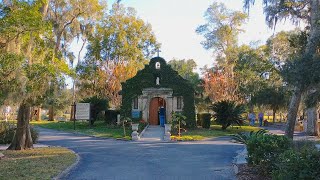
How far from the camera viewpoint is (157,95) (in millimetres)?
29625

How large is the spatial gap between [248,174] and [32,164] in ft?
21.0

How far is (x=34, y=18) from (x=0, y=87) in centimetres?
253

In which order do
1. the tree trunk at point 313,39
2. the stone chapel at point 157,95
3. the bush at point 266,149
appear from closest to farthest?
the bush at point 266,149 → the tree trunk at point 313,39 → the stone chapel at point 157,95

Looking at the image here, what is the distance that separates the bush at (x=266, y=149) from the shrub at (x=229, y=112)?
59.8ft

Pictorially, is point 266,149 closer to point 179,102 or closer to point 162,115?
point 162,115

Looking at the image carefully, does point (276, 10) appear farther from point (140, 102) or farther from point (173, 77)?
point (140, 102)

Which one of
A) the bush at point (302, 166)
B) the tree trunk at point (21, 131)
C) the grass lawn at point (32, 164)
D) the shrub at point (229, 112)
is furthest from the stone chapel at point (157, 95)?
the bush at point (302, 166)

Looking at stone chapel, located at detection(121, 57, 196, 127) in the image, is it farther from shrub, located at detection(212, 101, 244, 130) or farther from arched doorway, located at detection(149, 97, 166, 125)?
shrub, located at detection(212, 101, 244, 130)

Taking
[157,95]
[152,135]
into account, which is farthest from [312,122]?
[157,95]

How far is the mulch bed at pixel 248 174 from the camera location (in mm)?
8596

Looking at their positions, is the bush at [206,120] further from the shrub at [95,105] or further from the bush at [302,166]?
the bush at [302,166]

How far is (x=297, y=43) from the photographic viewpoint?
1491 centimetres

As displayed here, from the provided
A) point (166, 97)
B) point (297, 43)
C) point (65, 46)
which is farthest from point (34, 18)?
point (65, 46)

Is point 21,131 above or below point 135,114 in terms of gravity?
below
